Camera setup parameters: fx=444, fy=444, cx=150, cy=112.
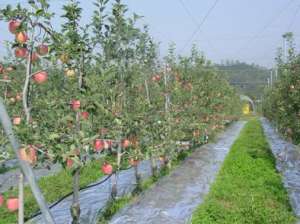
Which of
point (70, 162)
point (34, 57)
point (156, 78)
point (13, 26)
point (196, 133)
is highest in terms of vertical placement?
point (156, 78)

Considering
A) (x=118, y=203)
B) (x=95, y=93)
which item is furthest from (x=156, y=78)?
(x=95, y=93)

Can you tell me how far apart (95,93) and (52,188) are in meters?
4.78

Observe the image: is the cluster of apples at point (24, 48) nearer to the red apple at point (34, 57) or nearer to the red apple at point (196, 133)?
the red apple at point (34, 57)

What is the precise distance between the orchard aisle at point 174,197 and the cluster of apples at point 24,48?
3210 millimetres

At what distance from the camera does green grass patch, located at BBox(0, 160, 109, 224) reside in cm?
588

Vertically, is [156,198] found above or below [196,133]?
below

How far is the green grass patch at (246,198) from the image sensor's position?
548 cm

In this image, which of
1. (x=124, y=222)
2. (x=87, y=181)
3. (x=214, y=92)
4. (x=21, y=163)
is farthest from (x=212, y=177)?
(x=21, y=163)

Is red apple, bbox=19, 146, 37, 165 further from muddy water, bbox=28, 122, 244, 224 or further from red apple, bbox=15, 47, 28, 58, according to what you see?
muddy water, bbox=28, 122, 244, 224

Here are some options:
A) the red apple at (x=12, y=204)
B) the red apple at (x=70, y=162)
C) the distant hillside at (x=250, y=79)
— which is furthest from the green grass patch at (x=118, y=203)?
the distant hillside at (x=250, y=79)

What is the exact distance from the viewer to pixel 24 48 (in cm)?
239

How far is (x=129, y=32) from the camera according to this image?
582 cm

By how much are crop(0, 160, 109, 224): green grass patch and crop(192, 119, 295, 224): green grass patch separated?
69.1 inches

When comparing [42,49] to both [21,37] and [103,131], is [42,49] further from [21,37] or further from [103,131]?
[103,131]
